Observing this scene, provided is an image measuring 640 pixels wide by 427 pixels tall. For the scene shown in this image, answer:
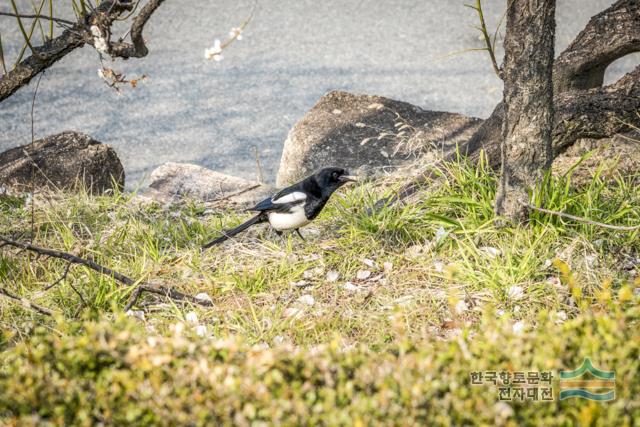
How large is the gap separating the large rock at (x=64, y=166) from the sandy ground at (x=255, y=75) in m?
1.00

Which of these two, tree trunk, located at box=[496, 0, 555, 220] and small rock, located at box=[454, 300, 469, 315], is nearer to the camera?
small rock, located at box=[454, 300, 469, 315]

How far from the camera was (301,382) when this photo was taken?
217 cm

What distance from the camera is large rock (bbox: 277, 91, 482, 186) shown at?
568 cm

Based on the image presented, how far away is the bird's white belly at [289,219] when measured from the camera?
148 inches

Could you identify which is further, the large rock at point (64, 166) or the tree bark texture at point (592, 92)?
the large rock at point (64, 166)

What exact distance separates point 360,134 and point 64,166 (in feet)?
7.60

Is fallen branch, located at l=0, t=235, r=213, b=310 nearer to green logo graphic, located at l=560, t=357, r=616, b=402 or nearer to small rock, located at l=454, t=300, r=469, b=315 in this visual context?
small rock, located at l=454, t=300, r=469, b=315

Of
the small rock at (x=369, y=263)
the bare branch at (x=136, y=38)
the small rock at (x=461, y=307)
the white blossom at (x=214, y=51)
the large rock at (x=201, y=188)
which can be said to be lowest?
the small rock at (x=461, y=307)

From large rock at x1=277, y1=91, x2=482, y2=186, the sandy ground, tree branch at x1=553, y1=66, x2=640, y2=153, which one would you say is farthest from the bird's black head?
the sandy ground

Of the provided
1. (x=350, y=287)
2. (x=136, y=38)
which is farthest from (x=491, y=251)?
(x=136, y=38)

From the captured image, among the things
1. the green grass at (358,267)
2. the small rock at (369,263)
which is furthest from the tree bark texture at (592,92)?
the small rock at (369,263)

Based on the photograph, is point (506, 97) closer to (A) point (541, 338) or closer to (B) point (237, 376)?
(A) point (541, 338)

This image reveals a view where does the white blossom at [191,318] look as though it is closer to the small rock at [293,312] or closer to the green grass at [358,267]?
the green grass at [358,267]

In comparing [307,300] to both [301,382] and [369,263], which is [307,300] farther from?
[301,382]
